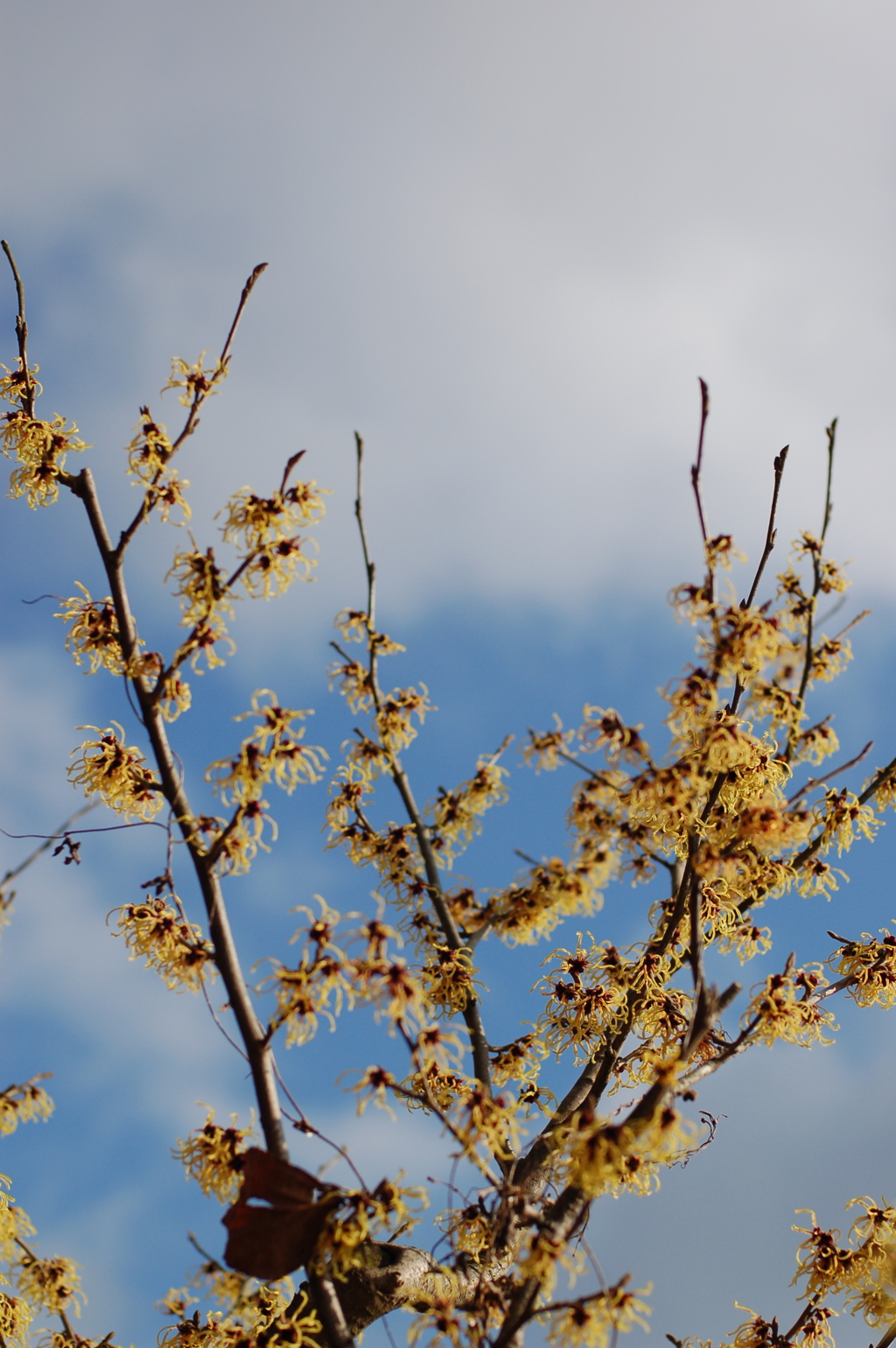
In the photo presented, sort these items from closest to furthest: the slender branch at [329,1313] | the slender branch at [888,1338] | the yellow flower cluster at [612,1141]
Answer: the yellow flower cluster at [612,1141]
the slender branch at [329,1313]
the slender branch at [888,1338]

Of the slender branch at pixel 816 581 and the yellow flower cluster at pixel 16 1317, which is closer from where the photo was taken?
the slender branch at pixel 816 581

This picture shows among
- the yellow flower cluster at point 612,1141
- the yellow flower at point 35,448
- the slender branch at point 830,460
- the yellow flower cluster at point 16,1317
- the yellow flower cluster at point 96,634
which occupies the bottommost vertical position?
the yellow flower cluster at point 612,1141

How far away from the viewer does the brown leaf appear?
3662 mm

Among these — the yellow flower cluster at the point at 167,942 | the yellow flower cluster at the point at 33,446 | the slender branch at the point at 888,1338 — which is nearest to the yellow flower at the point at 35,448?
the yellow flower cluster at the point at 33,446

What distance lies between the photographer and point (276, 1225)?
3658mm

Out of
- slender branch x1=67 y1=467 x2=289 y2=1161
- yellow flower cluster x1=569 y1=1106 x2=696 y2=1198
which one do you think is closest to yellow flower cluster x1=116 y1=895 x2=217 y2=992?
slender branch x1=67 y1=467 x2=289 y2=1161

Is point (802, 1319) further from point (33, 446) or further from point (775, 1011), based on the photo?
point (33, 446)

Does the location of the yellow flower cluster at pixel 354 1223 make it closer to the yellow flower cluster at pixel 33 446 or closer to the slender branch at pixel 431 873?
the slender branch at pixel 431 873

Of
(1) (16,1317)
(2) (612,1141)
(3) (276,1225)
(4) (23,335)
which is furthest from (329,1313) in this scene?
(4) (23,335)

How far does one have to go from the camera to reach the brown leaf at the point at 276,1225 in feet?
12.0

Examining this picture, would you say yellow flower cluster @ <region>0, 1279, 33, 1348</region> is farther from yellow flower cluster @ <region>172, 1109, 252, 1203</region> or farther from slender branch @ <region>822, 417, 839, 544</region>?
slender branch @ <region>822, 417, 839, 544</region>

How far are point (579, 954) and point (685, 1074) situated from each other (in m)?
1.07

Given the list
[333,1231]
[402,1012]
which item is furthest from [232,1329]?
[402,1012]

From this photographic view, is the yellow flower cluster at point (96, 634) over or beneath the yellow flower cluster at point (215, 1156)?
over
